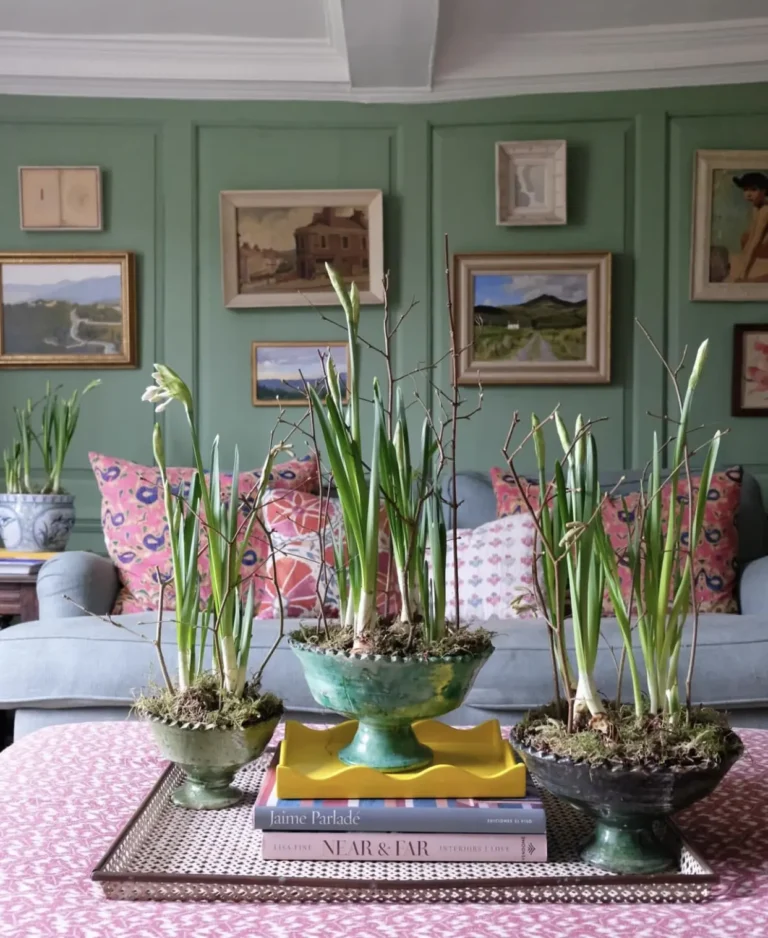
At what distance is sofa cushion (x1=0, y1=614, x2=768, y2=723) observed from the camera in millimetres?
2111

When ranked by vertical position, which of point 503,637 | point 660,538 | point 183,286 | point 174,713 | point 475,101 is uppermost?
point 475,101

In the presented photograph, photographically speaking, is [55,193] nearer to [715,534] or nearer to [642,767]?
[715,534]

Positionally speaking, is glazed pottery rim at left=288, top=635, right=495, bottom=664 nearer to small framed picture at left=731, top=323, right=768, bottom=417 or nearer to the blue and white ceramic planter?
the blue and white ceramic planter

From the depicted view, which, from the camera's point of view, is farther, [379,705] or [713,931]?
[379,705]

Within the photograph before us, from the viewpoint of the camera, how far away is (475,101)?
11.7 ft

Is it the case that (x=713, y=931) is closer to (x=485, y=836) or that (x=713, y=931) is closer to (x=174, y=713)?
(x=485, y=836)

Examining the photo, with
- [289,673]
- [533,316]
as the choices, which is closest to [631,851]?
[289,673]

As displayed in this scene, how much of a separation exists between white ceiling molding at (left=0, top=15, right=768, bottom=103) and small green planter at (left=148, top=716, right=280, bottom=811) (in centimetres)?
287

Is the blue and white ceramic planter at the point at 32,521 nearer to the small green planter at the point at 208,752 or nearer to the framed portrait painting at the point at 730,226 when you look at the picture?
the small green planter at the point at 208,752

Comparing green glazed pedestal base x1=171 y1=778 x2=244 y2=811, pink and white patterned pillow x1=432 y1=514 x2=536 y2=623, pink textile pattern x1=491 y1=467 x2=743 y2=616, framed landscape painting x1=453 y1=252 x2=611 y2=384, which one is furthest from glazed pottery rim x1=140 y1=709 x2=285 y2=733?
framed landscape painting x1=453 y1=252 x2=611 y2=384

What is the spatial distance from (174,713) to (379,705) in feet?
0.80

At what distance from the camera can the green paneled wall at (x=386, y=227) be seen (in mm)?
3541

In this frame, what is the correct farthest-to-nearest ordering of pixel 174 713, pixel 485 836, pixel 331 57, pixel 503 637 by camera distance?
1. pixel 331 57
2. pixel 503 637
3. pixel 174 713
4. pixel 485 836

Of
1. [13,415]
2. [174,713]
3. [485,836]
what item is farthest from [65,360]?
[485,836]
